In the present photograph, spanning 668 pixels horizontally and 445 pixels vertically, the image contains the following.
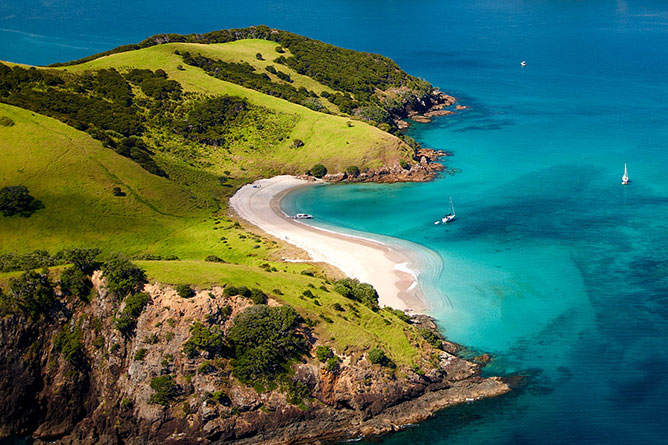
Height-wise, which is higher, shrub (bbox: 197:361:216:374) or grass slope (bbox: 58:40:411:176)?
grass slope (bbox: 58:40:411:176)

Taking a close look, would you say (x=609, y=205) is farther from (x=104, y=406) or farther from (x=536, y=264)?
(x=104, y=406)

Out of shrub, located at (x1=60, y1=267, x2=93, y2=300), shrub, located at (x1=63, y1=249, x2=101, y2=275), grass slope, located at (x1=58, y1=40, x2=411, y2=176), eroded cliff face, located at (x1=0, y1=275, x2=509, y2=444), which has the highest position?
grass slope, located at (x1=58, y1=40, x2=411, y2=176)

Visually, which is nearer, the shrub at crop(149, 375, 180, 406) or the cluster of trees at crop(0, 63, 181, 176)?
the shrub at crop(149, 375, 180, 406)

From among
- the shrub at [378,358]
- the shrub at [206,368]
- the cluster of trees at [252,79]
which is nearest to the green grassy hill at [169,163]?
the shrub at [378,358]

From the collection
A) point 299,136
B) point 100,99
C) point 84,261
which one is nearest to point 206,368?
point 84,261

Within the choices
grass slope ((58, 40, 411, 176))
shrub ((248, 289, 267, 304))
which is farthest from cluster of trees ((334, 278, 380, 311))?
grass slope ((58, 40, 411, 176))

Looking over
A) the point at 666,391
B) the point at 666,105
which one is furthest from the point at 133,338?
the point at 666,105

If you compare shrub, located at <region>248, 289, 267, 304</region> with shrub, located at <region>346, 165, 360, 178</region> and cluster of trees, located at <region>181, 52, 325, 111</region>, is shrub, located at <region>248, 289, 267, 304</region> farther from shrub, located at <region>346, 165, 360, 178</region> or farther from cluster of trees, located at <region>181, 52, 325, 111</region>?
cluster of trees, located at <region>181, 52, 325, 111</region>
